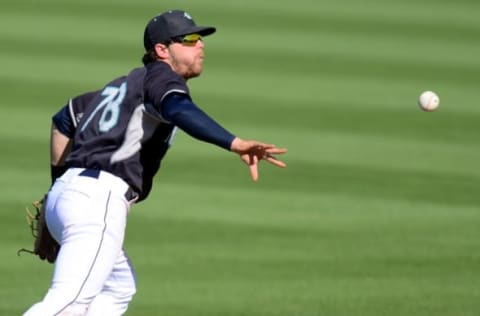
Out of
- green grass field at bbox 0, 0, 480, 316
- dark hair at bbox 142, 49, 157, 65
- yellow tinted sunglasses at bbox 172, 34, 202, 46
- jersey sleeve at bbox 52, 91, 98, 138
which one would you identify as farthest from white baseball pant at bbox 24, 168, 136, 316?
green grass field at bbox 0, 0, 480, 316

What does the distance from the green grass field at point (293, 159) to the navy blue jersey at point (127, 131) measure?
1.80 meters

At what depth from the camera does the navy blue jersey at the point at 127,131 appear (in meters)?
5.77

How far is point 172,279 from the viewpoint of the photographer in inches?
317

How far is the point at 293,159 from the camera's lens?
10.8 metres

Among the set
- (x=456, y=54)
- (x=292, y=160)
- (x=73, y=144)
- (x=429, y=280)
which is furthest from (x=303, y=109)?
(x=73, y=144)

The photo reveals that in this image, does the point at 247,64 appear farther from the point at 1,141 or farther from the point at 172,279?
the point at 172,279

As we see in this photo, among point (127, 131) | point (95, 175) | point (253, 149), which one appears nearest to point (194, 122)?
point (253, 149)

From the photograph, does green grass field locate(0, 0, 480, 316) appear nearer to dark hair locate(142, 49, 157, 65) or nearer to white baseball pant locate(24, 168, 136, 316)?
white baseball pant locate(24, 168, 136, 316)

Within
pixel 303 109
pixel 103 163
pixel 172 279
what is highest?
pixel 303 109

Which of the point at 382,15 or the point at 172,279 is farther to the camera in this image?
the point at 382,15

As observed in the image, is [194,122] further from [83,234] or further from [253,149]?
[83,234]

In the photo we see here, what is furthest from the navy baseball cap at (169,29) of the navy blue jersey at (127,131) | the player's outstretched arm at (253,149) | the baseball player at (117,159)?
the player's outstretched arm at (253,149)

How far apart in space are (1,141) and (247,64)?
3.06 metres

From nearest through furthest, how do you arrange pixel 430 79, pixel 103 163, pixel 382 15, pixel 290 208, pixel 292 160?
pixel 103 163, pixel 290 208, pixel 292 160, pixel 430 79, pixel 382 15
